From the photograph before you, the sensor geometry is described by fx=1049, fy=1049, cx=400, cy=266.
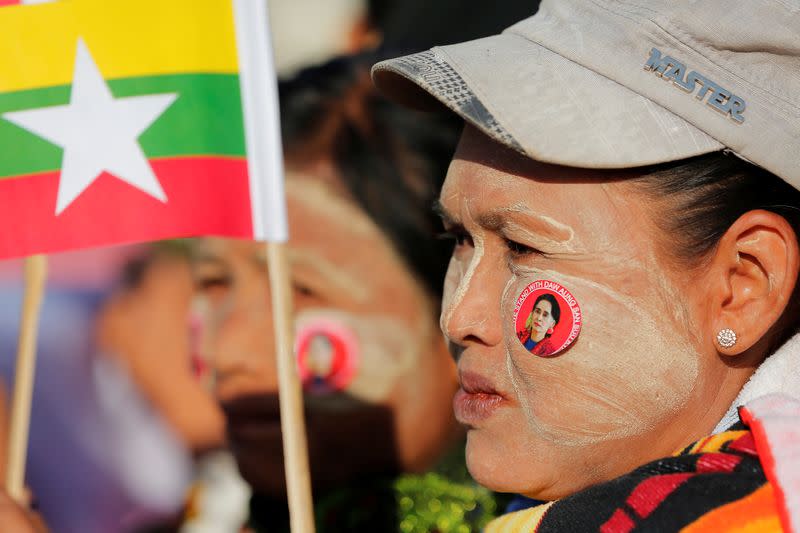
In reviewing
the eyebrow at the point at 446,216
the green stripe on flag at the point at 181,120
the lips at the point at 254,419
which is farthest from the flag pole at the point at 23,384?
the lips at the point at 254,419

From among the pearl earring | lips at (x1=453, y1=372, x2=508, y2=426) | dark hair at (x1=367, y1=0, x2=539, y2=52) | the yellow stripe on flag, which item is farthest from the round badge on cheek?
dark hair at (x1=367, y1=0, x2=539, y2=52)

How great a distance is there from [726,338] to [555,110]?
442 mm

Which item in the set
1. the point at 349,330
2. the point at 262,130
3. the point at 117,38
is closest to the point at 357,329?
the point at 349,330

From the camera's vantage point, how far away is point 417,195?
9.71ft

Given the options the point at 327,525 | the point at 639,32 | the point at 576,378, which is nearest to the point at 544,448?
the point at 576,378

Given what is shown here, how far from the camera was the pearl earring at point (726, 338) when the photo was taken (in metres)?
1.62

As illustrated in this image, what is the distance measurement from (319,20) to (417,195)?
3.18m

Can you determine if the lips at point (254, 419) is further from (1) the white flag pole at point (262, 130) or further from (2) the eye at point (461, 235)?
(2) the eye at point (461, 235)

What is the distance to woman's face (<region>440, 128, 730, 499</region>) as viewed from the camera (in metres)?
1.62

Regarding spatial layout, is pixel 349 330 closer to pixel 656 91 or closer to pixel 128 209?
pixel 128 209

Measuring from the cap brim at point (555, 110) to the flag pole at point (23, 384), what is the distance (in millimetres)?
901

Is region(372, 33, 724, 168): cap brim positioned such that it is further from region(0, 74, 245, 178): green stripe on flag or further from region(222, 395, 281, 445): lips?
region(222, 395, 281, 445): lips

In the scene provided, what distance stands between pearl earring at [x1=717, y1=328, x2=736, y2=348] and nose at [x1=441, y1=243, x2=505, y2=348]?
34cm

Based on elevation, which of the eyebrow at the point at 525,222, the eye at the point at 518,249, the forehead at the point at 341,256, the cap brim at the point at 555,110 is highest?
the cap brim at the point at 555,110
